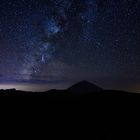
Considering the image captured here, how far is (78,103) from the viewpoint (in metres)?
50.9

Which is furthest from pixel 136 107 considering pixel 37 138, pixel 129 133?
pixel 37 138

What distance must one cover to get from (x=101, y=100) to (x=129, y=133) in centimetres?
2103

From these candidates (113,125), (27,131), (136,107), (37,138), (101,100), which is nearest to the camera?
(37,138)

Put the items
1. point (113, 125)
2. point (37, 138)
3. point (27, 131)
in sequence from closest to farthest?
point (37, 138), point (27, 131), point (113, 125)

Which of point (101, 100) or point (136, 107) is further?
point (101, 100)

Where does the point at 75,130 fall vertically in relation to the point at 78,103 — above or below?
below

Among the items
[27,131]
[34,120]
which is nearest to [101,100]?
[34,120]

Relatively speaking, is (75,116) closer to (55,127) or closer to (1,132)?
(55,127)

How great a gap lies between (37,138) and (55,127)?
191 inches

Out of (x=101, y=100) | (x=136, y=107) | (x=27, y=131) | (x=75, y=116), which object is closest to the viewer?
(x=27, y=131)

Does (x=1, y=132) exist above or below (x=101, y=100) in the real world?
below

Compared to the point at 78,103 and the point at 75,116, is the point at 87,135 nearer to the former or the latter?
the point at 75,116

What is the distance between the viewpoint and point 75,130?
115ft

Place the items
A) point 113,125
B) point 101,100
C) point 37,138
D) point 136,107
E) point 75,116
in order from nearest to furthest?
point 37,138 → point 113,125 → point 75,116 → point 136,107 → point 101,100
